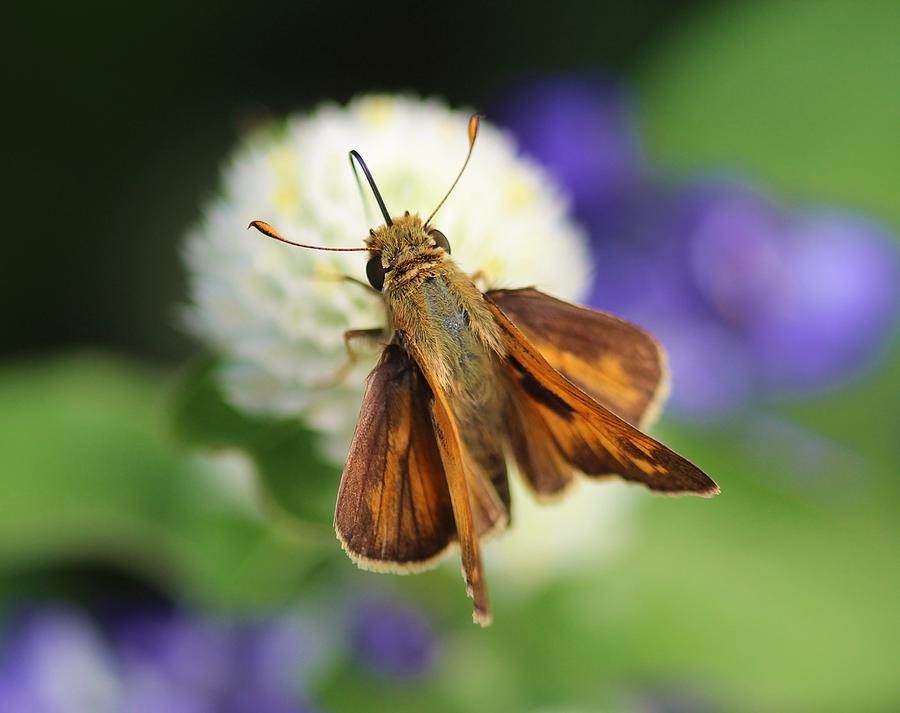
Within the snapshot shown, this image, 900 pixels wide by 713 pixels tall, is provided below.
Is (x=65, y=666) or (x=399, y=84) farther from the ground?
(x=399, y=84)

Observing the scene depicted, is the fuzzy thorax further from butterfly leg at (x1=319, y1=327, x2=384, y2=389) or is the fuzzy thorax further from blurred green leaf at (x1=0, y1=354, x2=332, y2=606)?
blurred green leaf at (x1=0, y1=354, x2=332, y2=606)

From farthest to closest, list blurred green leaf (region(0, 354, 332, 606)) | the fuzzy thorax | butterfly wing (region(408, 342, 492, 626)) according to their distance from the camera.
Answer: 1. blurred green leaf (region(0, 354, 332, 606))
2. the fuzzy thorax
3. butterfly wing (region(408, 342, 492, 626))

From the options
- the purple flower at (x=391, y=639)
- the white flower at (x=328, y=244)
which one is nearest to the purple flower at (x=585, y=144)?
the white flower at (x=328, y=244)

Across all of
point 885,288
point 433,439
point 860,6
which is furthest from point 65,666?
point 860,6

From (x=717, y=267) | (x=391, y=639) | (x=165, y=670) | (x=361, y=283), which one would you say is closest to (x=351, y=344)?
(x=361, y=283)

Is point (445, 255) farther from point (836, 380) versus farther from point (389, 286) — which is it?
point (836, 380)

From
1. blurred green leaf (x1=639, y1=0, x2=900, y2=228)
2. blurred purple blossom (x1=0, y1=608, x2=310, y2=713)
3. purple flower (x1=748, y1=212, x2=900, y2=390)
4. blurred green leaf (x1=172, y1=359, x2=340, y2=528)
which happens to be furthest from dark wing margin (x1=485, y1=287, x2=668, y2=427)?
blurred green leaf (x1=639, y1=0, x2=900, y2=228)
